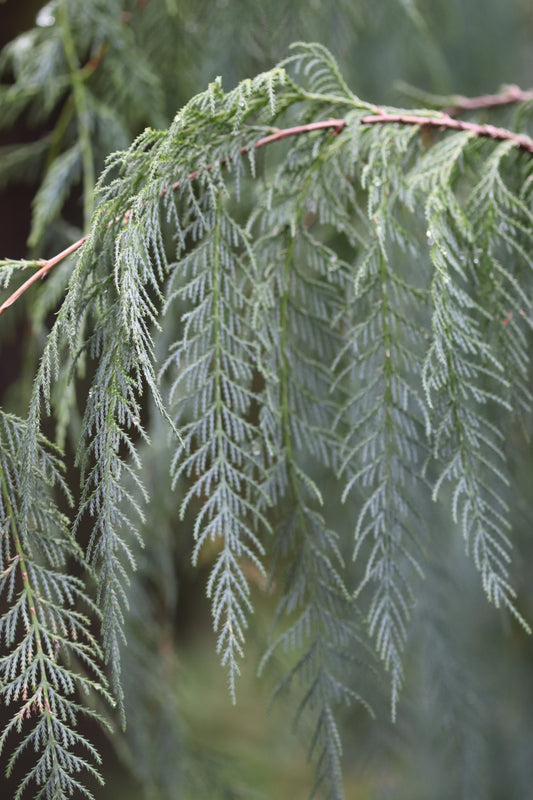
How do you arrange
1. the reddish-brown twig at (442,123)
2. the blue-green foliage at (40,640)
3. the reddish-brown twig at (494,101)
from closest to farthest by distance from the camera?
1. the blue-green foliage at (40,640)
2. the reddish-brown twig at (442,123)
3. the reddish-brown twig at (494,101)

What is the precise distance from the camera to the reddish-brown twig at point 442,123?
0.81 metres

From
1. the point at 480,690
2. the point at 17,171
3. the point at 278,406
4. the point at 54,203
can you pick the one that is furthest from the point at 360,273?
the point at 480,690

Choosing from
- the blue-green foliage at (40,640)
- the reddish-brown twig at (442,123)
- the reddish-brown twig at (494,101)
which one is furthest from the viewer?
the reddish-brown twig at (494,101)

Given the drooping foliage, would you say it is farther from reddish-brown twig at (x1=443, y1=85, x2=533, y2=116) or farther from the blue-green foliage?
reddish-brown twig at (x1=443, y1=85, x2=533, y2=116)

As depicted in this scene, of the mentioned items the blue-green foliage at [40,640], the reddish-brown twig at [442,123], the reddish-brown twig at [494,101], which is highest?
the reddish-brown twig at [494,101]

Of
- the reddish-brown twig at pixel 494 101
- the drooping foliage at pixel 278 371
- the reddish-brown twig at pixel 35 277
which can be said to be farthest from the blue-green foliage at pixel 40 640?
the reddish-brown twig at pixel 494 101

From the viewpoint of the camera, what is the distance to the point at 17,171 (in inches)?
54.9

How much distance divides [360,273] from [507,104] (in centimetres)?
69

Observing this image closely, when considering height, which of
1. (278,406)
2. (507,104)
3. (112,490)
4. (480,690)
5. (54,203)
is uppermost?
(507,104)

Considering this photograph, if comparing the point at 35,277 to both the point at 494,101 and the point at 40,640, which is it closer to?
the point at 40,640

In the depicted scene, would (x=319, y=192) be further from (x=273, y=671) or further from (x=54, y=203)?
(x=273, y=671)

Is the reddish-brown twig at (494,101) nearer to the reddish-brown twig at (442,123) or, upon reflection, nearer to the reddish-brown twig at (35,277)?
the reddish-brown twig at (442,123)

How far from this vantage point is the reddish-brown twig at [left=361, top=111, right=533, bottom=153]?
81 cm

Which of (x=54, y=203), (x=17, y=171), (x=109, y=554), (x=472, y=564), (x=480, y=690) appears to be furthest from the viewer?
(x=472, y=564)
